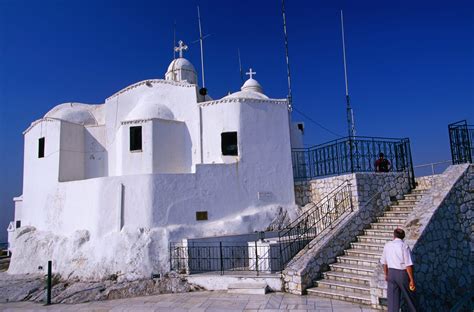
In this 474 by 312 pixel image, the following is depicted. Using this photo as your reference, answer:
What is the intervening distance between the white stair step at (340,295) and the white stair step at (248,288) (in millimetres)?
1190

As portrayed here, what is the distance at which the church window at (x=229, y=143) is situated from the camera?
13.9 m

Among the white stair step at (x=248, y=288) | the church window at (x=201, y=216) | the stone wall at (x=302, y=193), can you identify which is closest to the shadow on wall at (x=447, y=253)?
the white stair step at (x=248, y=288)

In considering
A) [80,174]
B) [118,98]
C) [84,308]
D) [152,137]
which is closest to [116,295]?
[84,308]

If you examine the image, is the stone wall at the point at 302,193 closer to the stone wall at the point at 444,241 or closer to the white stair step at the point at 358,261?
the white stair step at the point at 358,261

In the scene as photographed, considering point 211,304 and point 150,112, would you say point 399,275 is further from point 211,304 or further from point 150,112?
point 150,112

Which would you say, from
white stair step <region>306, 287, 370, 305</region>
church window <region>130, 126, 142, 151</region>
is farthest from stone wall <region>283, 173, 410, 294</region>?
church window <region>130, 126, 142, 151</region>

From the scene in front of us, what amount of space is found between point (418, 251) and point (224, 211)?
683 cm

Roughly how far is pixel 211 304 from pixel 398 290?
14.7 feet

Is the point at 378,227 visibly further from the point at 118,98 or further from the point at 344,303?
the point at 118,98

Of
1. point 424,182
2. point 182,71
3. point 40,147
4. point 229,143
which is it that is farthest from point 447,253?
point 40,147

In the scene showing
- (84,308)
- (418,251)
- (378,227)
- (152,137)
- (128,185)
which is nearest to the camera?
(418,251)

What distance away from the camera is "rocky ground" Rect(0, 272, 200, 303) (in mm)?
10523

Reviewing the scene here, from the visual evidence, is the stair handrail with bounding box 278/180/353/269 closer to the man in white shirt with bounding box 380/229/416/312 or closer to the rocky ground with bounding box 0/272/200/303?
the rocky ground with bounding box 0/272/200/303

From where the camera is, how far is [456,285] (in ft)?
27.8
